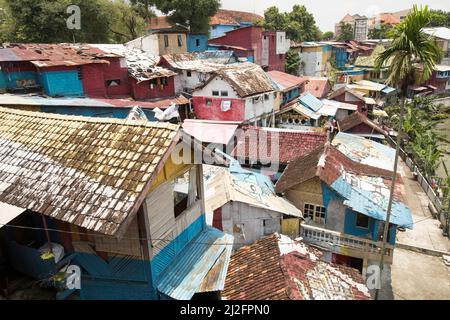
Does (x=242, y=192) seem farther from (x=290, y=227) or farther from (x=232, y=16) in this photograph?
(x=232, y=16)

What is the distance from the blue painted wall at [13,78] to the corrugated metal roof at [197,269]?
2154 centimetres

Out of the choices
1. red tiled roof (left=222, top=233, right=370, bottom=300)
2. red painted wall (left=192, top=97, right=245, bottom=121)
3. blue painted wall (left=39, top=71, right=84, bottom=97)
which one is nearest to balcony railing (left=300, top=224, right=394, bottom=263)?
red tiled roof (left=222, top=233, right=370, bottom=300)

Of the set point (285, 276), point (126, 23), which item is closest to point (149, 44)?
point (126, 23)

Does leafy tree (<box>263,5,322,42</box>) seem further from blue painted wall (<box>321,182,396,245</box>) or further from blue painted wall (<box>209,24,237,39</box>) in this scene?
blue painted wall (<box>321,182,396,245</box>)

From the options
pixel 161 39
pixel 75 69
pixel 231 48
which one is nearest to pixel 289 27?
pixel 231 48

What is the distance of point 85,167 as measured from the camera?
7.08 metres

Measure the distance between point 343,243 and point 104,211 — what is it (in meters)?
13.7

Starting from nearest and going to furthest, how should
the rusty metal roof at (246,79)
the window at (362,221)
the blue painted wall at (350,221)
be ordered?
1. the blue painted wall at (350,221)
2. the window at (362,221)
3. the rusty metal roof at (246,79)

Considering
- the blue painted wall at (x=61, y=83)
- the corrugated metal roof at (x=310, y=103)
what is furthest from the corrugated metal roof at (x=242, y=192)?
the corrugated metal roof at (x=310, y=103)

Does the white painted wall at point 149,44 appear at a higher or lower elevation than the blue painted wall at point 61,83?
higher

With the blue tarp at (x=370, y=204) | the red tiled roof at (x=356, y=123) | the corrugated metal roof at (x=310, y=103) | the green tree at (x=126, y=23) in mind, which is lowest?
the blue tarp at (x=370, y=204)

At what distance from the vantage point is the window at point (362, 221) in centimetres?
1697

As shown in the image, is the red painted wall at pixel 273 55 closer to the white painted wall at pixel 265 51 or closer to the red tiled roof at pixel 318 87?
the white painted wall at pixel 265 51
